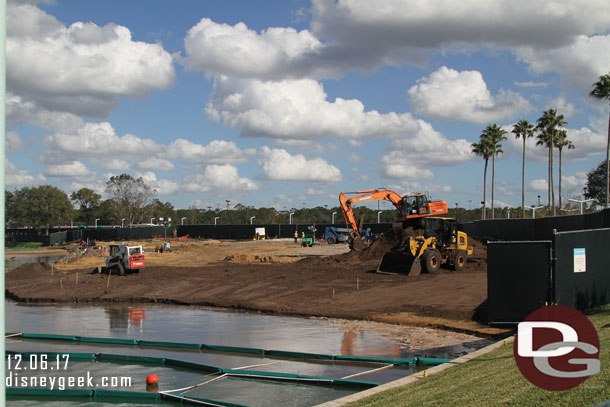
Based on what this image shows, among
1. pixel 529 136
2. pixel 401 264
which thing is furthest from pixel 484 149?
pixel 401 264

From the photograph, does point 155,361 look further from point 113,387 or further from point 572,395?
→ point 572,395

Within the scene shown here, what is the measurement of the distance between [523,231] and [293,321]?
86.2ft

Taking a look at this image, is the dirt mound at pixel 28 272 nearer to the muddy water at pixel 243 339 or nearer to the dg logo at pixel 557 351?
the muddy water at pixel 243 339

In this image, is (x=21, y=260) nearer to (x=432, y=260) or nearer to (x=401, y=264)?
(x=401, y=264)

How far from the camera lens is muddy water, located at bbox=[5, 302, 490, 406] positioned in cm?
1293

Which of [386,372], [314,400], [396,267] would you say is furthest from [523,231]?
[314,400]

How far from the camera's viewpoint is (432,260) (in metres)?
32.8

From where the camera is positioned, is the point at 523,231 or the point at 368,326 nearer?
the point at 368,326

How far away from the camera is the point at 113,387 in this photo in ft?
43.0

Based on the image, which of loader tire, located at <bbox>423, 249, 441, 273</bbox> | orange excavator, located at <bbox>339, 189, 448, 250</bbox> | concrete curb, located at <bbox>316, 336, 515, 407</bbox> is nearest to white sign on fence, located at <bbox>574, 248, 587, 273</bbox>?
concrete curb, located at <bbox>316, 336, 515, 407</bbox>

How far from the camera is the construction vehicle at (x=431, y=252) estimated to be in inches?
1284

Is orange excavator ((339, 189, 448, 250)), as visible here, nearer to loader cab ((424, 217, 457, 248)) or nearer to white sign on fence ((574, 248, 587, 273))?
loader cab ((424, 217, 457, 248))

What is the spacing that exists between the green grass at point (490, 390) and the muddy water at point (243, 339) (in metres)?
2.16

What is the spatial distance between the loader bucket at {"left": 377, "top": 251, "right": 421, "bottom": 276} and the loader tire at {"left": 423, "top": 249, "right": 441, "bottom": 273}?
0.42 meters
